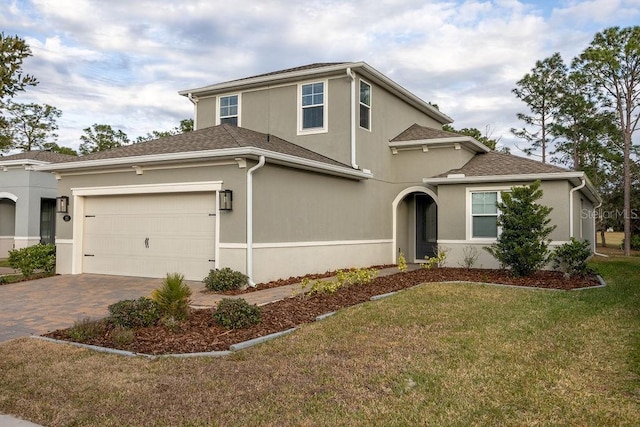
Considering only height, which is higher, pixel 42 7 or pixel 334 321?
pixel 42 7

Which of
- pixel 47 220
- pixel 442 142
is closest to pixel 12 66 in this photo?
pixel 442 142

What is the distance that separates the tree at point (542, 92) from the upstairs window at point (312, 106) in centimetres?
2183

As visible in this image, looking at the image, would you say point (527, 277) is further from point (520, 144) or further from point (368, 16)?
point (520, 144)

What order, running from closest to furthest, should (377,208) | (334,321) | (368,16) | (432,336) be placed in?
(432,336), (334,321), (368,16), (377,208)

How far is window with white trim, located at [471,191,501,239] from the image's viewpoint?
14.4 metres

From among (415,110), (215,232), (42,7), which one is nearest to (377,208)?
(415,110)

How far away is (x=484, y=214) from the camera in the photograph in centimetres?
1452

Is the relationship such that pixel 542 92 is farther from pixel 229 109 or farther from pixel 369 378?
pixel 369 378

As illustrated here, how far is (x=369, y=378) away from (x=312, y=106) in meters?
11.4

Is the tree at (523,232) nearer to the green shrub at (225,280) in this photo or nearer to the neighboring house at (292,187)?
the neighboring house at (292,187)

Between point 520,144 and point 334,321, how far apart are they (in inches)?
1227

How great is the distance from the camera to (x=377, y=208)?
53.6ft

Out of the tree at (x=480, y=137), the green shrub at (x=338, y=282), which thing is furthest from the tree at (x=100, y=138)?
the green shrub at (x=338, y=282)

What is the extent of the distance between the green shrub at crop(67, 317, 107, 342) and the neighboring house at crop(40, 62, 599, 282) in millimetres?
4291
